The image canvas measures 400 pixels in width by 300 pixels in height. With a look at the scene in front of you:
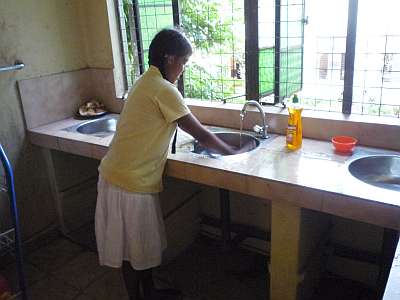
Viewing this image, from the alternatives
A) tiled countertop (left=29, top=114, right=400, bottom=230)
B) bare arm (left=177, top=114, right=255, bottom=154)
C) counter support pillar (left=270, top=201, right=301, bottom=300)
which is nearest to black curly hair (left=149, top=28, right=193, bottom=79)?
bare arm (left=177, top=114, right=255, bottom=154)

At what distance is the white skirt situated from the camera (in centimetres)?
157

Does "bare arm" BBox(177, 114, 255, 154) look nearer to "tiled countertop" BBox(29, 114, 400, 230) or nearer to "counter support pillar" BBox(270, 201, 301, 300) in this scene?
"tiled countertop" BBox(29, 114, 400, 230)


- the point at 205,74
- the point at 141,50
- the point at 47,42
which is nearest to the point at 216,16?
the point at 205,74

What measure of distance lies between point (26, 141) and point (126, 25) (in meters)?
1.00

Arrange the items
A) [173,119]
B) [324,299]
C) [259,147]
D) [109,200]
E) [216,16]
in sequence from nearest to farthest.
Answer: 1. [173,119]
2. [109,200]
3. [259,147]
4. [324,299]
5. [216,16]

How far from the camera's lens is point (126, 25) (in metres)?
2.42

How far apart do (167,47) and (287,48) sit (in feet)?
2.46

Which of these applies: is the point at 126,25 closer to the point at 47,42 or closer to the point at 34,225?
the point at 47,42

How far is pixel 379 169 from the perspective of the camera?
1.57 metres

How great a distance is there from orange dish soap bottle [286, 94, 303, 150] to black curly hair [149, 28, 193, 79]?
0.55m

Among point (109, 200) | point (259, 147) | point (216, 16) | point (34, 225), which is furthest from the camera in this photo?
point (34, 225)

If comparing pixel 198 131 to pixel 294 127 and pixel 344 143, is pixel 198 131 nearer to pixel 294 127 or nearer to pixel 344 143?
pixel 294 127

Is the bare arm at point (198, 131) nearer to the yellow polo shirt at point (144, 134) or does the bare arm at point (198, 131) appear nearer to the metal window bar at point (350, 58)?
the yellow polo shirt at point (144, 134)

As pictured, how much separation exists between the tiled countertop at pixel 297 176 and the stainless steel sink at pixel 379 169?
0.05m
